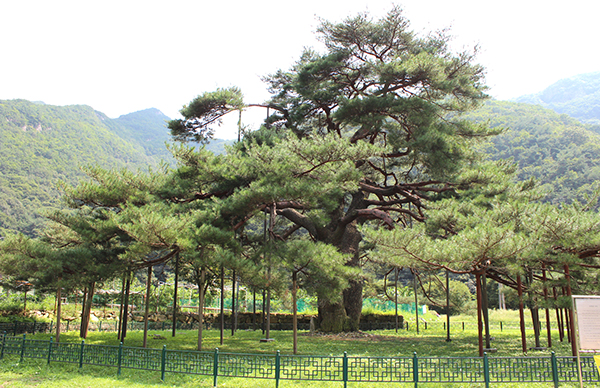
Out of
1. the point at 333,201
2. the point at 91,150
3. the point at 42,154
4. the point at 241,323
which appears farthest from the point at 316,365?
the point at 91,150

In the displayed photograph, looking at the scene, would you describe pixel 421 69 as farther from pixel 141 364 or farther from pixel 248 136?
pixel 141 364

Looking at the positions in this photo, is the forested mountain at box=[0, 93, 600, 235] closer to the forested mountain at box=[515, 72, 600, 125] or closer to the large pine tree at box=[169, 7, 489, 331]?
the large pine tree at box=[169, 7, 489, 331]

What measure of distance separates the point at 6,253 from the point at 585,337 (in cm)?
1571

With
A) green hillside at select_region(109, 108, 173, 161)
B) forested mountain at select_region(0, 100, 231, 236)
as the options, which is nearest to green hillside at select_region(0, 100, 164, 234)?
forested mountain at select_region(0, 100, 231, 236)

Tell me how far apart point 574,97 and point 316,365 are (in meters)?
192

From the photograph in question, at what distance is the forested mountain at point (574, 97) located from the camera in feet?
483

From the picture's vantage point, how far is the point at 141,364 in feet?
32.9

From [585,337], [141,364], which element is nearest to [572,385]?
[585,337]

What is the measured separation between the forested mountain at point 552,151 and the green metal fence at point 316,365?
1793 inches

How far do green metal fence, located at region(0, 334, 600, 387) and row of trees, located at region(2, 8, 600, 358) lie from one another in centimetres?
216

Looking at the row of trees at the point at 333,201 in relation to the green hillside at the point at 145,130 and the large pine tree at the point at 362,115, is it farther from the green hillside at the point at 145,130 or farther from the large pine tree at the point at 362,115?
the green hillside at the point at 145,130

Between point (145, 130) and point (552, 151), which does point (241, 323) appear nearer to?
point (552, 151)

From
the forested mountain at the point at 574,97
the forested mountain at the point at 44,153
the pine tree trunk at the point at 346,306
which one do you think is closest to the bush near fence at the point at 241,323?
the pine tree trunk at the point at 346,306

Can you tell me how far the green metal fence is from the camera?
8648mm
